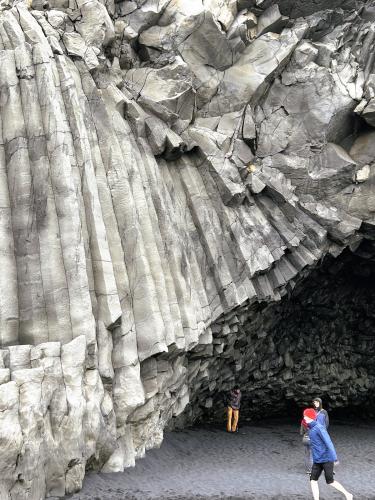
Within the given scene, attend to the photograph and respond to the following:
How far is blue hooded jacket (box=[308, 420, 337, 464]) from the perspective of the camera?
34.7 feet

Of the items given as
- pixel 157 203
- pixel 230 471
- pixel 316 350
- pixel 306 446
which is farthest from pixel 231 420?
pixel 157 203

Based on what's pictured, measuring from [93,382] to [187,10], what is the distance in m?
13.0

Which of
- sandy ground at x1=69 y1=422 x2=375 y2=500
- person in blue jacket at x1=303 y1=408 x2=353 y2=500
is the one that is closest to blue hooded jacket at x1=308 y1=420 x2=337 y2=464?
person in blue jacket at x1=303 y1=408 x2=353 y2=500

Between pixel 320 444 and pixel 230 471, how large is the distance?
15.3 ft

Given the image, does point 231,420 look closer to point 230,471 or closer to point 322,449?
point 230,471

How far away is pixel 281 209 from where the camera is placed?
19766 millimetres

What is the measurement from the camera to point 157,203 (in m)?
15.6

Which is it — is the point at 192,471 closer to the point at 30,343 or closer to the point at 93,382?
the point at 93,382

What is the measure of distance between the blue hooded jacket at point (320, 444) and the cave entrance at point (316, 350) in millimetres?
10760

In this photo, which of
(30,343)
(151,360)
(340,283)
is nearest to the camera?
(30,343)

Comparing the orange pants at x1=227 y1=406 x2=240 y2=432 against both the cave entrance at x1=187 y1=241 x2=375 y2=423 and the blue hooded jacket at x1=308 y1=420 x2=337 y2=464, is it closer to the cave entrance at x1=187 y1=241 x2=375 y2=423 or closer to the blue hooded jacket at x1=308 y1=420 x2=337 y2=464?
the cave entrance at x1=187 y1=241 x2=375 y2=423

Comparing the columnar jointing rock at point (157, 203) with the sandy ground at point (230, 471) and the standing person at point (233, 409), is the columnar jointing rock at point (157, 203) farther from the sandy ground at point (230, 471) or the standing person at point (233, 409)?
the standing person at point (233, 409)

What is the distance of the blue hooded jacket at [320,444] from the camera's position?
10570 mm

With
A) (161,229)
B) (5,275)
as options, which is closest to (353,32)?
(161,229)
